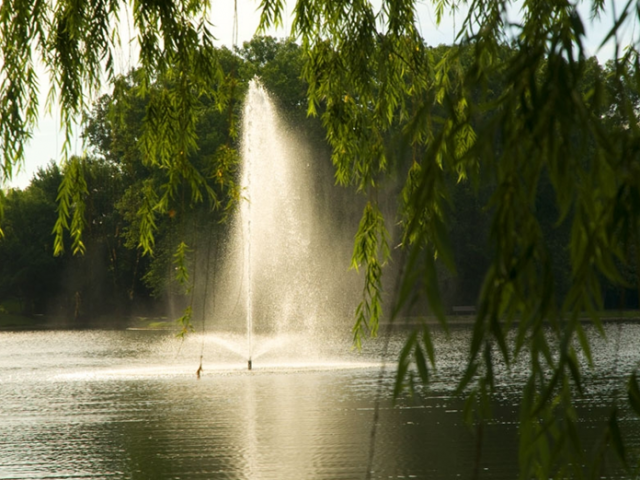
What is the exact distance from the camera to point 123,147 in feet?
17.1

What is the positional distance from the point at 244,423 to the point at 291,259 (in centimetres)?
3161

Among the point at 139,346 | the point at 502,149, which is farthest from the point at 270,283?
the point at 502,149

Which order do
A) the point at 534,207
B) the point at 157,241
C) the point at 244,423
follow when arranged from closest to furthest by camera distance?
the point at 534,207 < the point at 244,423 < the point at 157,241

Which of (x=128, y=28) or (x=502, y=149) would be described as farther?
(x=128, y=28)

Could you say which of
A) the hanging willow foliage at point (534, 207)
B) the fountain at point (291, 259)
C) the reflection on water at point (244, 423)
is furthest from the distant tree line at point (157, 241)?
the hanging willow foliage at point (534, 207)

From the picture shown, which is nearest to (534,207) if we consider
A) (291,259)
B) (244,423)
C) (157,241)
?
(244,423)

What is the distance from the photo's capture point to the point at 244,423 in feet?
46.4

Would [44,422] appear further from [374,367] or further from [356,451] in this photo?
[374,367]

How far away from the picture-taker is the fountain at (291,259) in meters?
43.7

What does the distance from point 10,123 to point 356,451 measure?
7.66 meters

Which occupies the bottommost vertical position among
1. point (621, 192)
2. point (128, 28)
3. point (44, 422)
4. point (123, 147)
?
point (44, 422)

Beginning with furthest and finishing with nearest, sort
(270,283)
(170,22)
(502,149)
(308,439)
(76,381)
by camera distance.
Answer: (270,283)
(76,381)
(308,439)
(170,22)
(502,149)

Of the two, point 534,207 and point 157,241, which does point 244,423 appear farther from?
point 157,241

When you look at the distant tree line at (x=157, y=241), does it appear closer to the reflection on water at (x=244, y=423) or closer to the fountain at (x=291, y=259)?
the fountain at (x=291, y=259)
